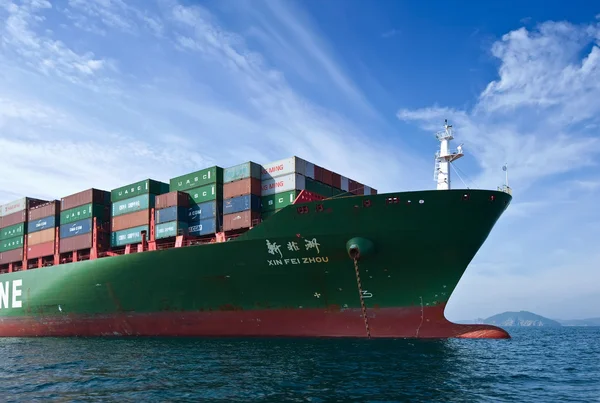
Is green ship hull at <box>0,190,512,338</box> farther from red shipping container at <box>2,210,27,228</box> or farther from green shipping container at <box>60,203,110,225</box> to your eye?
red shipping container at <box>2,210,27,228</box>

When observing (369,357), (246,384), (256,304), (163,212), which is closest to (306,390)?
(246,384)

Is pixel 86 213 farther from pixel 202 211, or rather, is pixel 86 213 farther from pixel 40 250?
pixel 202 211

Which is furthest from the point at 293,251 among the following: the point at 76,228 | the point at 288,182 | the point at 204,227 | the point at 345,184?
the point at 76,228

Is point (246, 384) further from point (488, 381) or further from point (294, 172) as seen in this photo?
point (294, 172)

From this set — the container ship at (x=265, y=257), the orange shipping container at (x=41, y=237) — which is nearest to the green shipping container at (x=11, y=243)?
the orange shipping container at (x=41, y=237)

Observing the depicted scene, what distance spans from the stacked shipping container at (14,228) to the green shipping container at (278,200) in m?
25.0

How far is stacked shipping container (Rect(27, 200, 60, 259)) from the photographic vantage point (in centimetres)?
3917

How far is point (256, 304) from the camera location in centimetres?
2606

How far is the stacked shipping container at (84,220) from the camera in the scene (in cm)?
3591

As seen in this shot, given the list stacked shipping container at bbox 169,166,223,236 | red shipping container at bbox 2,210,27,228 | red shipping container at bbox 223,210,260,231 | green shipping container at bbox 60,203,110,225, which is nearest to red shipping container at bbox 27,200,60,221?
red shipping container at bbox 2,210,27,228

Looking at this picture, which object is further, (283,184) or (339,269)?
(283,184)

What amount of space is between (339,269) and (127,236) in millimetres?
17143

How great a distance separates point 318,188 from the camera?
30328 mm

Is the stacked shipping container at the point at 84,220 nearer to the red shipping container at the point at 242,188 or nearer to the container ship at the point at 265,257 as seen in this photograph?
the container ship at the point at 265,257
